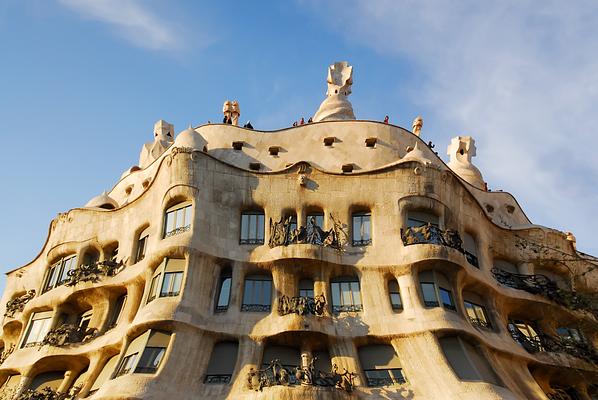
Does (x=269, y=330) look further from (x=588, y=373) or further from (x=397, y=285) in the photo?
(x=588, y=373)

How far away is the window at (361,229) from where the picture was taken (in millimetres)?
24250

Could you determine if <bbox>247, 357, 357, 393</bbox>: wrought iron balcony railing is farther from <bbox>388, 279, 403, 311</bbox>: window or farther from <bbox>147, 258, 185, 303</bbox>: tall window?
<bbox>147, 258, 185, 303</bbox>: tall window

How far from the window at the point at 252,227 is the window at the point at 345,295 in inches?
135

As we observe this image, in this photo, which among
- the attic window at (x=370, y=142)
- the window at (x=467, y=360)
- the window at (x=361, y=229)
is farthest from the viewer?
the attic window at (x=370, y=142)

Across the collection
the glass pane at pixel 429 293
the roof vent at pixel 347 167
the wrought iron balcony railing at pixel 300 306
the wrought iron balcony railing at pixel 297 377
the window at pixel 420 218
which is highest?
the roof vent at pixel 347 167

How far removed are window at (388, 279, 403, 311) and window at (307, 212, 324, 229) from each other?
3.59m

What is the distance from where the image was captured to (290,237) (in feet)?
77.4

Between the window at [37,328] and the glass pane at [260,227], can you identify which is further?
the window at [37,328]

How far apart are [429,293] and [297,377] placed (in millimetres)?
6351

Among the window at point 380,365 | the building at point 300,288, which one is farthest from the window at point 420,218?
the window at point 380,365

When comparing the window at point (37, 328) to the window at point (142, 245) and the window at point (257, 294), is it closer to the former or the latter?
the window at point (142, 245)

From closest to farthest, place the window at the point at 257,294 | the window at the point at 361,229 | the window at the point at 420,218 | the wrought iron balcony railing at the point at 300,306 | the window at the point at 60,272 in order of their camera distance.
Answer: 1. the wrought iron balcony railing at the point at 300,306
2. the window at the point at 257,294
3. the window at the point at 361,229
4. the window at the point at 420,218
5. the window at the point at 60,272

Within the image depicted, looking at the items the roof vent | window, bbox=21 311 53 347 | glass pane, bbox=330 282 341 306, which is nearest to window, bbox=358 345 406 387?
glass pane, bbox=330 282 341 306

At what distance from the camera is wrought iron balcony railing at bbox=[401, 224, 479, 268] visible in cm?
2319
